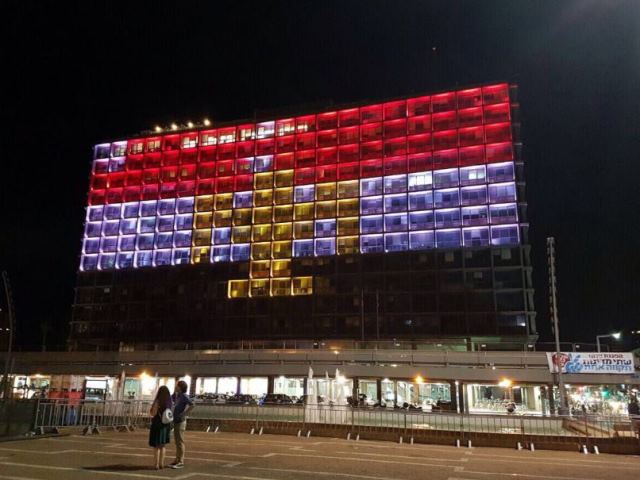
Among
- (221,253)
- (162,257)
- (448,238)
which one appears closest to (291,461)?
(448,238)

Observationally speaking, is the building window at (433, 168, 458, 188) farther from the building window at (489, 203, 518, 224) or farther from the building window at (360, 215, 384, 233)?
the building window at (360, 215, 384, 233)

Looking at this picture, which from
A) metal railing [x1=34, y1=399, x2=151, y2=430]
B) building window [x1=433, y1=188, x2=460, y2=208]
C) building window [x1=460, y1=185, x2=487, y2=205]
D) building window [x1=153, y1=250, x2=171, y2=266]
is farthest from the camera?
building window [x1=153, y1=250, x2=171, y2=266]

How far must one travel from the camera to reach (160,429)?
11930mm

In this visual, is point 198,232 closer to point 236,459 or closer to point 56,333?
point 56,333

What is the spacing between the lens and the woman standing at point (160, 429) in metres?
11.9

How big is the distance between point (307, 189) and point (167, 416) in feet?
268

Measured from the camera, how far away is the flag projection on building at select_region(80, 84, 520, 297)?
82.9 m

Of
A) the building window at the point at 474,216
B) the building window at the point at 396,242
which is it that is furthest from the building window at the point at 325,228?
the building window at the point at 474,216

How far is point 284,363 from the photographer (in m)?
59.8

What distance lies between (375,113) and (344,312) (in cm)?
3332

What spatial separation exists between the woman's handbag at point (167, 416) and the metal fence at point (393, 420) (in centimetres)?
945

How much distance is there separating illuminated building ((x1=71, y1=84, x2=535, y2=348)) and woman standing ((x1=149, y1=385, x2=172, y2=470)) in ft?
225

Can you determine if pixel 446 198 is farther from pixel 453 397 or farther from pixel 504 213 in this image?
pixel 453 397

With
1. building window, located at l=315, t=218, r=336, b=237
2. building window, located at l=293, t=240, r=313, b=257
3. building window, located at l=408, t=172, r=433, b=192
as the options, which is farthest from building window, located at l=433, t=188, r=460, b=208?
building window, located at l=293, t=240, r=313, b=257
